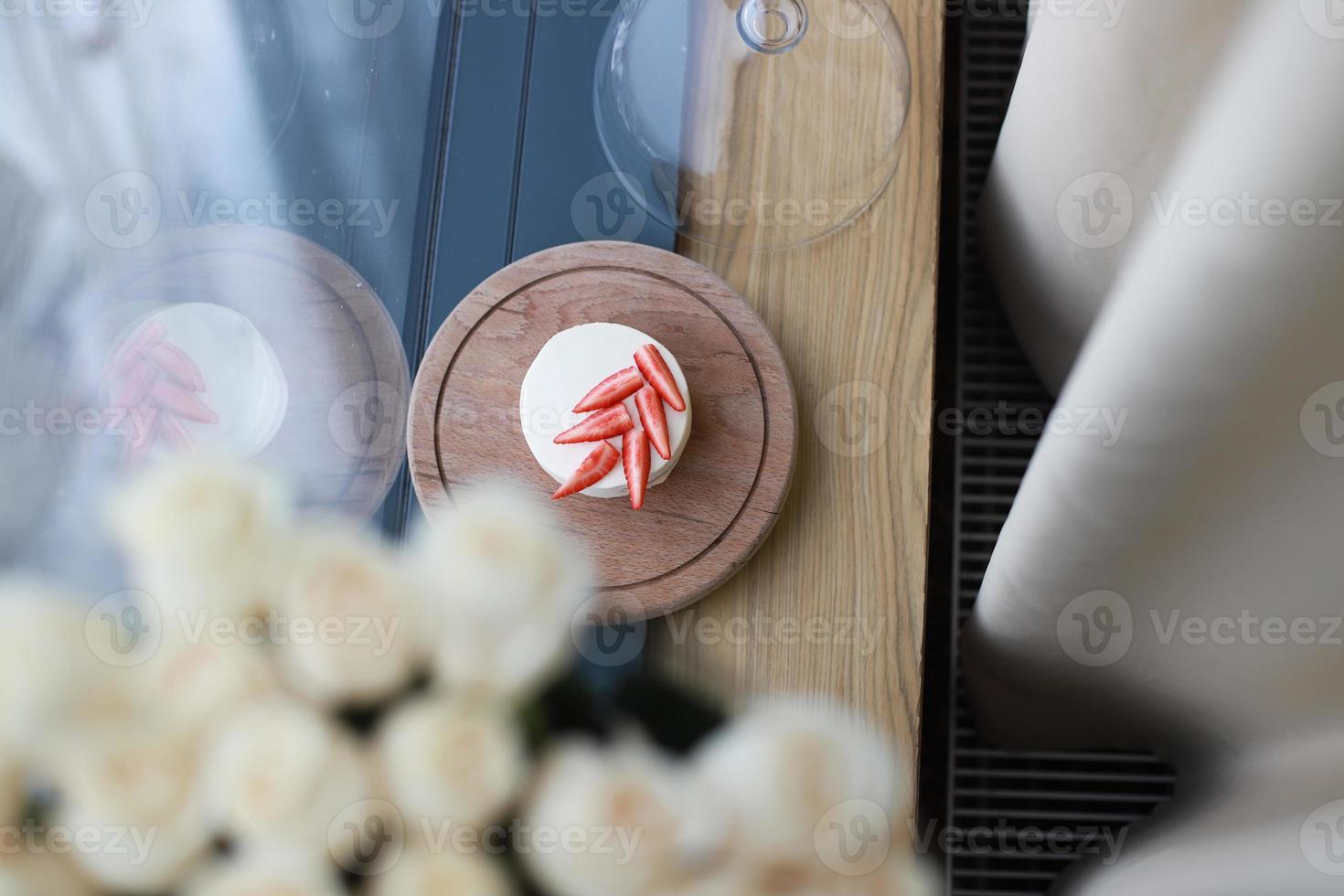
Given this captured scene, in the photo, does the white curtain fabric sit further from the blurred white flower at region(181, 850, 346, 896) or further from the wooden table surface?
the blurred white flower at region(181, 850, 346, 896)

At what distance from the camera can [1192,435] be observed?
457 millimetres

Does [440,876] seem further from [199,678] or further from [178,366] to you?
[178,366]

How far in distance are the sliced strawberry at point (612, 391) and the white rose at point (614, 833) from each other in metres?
0.27

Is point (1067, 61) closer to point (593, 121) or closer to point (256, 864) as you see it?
point (593, 121)

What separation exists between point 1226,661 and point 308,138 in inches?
23.1

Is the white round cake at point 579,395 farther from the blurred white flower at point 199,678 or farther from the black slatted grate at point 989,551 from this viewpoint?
the black slatted grate at point 989,551

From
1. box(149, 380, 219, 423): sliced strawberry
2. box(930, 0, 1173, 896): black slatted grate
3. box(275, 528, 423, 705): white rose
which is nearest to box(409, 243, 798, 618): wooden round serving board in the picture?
box(149, 380, 219, 423): sliced strawberry

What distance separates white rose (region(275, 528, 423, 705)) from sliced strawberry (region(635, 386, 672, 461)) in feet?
0.79

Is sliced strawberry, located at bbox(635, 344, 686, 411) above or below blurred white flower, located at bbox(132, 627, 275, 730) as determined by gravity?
above

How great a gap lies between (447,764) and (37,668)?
0.34ft

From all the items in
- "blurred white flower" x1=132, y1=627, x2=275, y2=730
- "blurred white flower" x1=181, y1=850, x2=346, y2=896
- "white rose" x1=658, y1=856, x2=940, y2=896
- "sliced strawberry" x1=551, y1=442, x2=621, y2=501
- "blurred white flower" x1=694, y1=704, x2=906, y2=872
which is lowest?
"white rose" x1=658, y1=856, x2=940, y2=896

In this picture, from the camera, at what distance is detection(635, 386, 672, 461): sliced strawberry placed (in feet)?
1.73

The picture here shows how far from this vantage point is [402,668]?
28 centimetres

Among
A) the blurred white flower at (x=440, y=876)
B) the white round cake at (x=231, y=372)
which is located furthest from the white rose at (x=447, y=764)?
the white round cake at (x=231, y=372)
